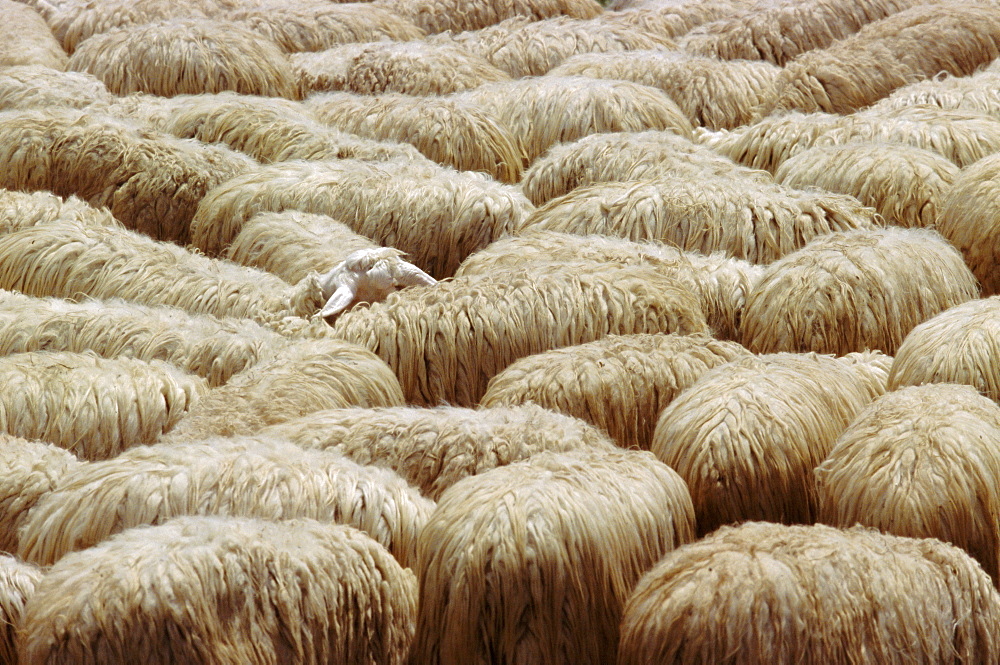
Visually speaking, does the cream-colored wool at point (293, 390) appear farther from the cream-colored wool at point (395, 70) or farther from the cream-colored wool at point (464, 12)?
the cream-colored wool at point (464, 12)

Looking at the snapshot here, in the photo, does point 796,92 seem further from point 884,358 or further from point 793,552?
point 793,552

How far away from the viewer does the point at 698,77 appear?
870cm

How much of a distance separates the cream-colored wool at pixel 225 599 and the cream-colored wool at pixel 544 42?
6.14 metres

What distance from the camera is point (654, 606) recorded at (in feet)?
11.8

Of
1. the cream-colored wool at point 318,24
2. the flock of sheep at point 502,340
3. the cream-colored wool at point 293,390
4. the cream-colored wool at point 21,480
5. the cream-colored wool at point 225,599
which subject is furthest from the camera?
the cream-colored wool at point 318,24

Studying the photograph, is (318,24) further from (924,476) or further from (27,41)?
(924,476)

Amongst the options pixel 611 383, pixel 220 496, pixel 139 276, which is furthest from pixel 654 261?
pixel 220 496

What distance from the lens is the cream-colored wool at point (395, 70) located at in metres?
8.91

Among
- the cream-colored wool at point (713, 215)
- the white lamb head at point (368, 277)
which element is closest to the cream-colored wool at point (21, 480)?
the white lamb head at point (368, 277)

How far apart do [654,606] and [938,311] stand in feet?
8.79

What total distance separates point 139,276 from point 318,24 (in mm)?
4102

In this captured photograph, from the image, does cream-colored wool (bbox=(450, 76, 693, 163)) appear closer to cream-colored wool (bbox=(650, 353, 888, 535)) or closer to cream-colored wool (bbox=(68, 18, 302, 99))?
cream-colored wool (bbox=(68, 18, 302, 99))

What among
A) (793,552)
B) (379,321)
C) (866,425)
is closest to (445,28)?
(379,321)

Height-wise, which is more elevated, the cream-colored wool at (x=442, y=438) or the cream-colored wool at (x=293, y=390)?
the cream-colored wool at (x=442, y=438)
